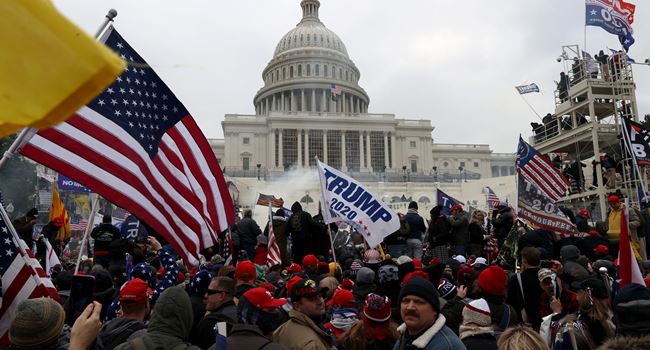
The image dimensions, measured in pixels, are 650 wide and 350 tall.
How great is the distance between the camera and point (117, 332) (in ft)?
10.1

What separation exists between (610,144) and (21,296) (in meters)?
24.5

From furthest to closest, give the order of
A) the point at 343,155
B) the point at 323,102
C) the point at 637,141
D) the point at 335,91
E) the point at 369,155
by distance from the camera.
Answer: the point at 323,102 < the point at 335,91 < the point at 369,155 < the point at 343,155 < the point at 637,141

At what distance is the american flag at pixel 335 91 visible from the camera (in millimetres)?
75887

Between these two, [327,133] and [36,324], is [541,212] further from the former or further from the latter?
[327,133]

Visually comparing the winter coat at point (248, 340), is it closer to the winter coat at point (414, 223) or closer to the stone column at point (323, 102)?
the winter coat at point (414, 223)

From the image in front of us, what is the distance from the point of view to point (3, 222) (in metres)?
3.21

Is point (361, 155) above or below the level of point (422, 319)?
above

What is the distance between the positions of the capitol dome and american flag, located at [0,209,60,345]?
7369cm

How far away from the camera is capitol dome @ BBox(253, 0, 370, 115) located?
8000 centimetres

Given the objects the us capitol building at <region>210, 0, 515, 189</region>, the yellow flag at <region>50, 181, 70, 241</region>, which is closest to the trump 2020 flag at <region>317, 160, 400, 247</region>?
the yellow flag at <region>50, 181, 70, 241</region>

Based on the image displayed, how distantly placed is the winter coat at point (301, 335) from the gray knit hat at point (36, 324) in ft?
4.21

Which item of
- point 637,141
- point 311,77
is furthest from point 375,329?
point 311,77

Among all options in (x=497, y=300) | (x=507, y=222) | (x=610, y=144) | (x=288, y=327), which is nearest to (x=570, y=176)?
(x=610, y=144)

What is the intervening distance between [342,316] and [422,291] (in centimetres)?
129
